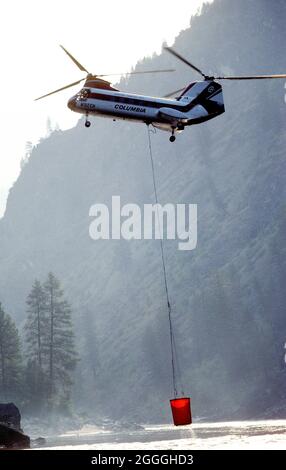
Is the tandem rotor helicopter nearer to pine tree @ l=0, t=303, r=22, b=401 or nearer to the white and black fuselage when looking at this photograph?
the white and black fuselage

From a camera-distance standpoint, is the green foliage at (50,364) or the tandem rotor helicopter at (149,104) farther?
the green foliage at (50,364)

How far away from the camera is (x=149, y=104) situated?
3844 cm

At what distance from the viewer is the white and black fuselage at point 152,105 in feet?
126

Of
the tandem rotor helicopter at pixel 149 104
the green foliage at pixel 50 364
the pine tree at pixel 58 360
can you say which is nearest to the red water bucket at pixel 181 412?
the tandem rotor helicopter at pixel 149 104

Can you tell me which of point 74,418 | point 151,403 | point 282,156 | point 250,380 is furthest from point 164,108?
point 282,156

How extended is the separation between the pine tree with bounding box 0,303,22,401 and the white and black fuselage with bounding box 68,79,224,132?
5190cm

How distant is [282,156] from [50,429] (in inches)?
4170

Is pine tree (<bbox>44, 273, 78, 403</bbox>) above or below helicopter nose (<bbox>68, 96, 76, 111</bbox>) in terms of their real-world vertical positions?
below

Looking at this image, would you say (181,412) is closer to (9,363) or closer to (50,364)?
(9,363)

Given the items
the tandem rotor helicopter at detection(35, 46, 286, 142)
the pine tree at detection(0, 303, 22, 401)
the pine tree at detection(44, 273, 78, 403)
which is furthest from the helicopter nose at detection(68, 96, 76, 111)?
the pine tree at detection(44, 273, 78, 403)

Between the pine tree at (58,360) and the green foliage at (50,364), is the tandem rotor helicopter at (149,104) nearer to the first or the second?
the green foliage at (50,364)

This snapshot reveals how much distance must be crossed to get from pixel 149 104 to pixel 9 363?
179ft

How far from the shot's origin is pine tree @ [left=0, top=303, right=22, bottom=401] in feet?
279

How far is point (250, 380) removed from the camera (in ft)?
364
